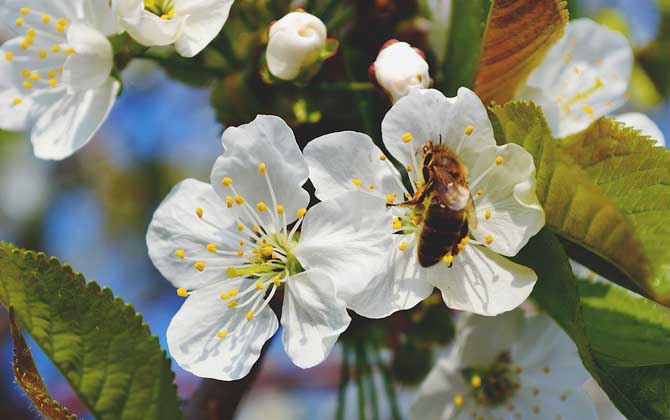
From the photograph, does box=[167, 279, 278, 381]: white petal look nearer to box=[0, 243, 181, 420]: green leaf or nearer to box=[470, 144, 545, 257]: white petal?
box=[0, 243, 181, 420]: green leaf

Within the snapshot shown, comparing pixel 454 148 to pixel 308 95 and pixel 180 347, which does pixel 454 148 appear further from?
pixel 180 347

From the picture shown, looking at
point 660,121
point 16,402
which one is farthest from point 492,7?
point 16,402

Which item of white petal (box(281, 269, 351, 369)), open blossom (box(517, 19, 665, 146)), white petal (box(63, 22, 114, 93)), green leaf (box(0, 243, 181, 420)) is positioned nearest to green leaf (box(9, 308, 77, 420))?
green leaf (box(0, 243, 181, 420))

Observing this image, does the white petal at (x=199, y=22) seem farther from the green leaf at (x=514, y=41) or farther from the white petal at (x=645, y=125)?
the white petal at (x=645, y=125)

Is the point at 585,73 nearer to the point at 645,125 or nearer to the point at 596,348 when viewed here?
the point at 645,125

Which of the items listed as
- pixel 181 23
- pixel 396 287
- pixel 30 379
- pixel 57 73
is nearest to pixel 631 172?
pixel 396 287

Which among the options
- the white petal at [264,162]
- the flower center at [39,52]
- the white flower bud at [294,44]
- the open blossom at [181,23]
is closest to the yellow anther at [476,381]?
the white petal at [264,162]
